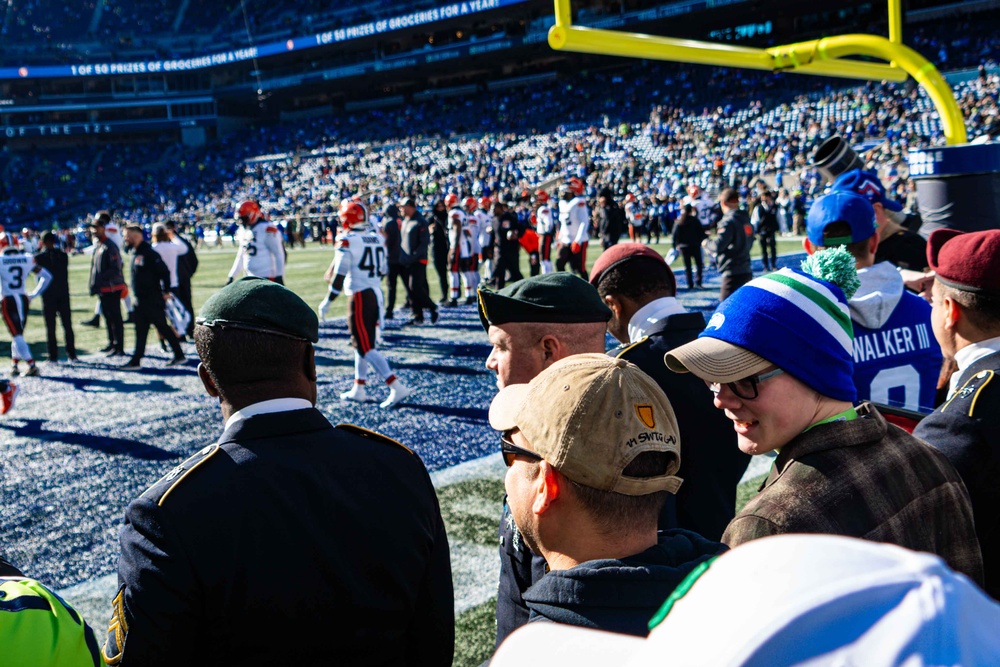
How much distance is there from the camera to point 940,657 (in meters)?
0.54

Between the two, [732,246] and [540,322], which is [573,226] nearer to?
[732,246]

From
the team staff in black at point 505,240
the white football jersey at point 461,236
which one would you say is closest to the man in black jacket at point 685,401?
the white football jersey at point 461,236

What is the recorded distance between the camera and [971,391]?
2096 mm

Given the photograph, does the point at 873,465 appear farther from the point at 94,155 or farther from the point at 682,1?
the point at 94,155

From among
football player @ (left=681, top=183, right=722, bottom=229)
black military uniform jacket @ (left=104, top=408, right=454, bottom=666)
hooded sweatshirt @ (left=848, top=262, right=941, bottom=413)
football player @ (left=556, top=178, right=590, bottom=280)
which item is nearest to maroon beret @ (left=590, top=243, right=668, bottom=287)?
hooded sweatshirt @ (left=848, top=262, right=941, bottom=413)

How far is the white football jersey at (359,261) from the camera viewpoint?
8086 millimetres

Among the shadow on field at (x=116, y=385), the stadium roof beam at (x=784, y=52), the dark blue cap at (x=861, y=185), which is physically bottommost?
the shadow on field at (x=116, y=385)

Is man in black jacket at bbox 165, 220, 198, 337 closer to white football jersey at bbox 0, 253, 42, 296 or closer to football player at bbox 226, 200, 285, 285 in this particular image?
football player at bbox 226, 200, 285, 285

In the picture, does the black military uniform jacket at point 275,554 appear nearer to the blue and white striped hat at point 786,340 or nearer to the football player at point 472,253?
the blue and white striped hat at point 786,340

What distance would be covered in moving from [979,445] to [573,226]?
12.0 metres

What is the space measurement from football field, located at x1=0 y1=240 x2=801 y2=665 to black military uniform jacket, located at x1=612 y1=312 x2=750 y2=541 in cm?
125

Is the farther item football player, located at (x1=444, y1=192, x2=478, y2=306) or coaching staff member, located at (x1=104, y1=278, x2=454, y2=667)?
football player, located at (x1=444, y1=192, x2=478, y2=306)

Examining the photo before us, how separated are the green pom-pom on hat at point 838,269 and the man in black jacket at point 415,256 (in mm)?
10262

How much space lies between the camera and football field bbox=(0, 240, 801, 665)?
4.39 meters
